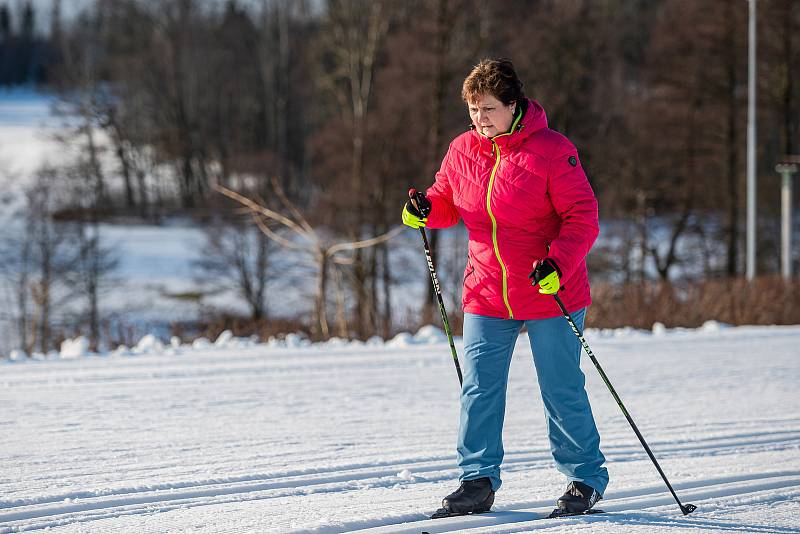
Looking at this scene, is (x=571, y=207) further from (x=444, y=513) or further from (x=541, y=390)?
(x=444, y=513)

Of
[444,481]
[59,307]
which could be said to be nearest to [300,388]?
[444,481]

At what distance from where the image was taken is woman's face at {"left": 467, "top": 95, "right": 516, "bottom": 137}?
367cm

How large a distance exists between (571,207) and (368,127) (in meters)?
23.2

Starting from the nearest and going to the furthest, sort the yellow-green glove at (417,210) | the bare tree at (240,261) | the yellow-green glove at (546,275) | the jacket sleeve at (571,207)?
the yellow-green glove at (546,275), the jacket sleeve at (571,207), the yellow-green glove at (417,210), the bare tree at (240,261)

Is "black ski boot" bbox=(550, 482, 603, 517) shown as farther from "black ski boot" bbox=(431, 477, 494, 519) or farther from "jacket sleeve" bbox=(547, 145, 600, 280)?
"jacket sleeve" bbox=(547, 145, 600, 280)

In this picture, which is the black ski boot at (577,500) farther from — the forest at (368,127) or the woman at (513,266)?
the forest at (368,127)

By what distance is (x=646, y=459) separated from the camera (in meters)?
4.96

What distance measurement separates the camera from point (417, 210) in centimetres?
399

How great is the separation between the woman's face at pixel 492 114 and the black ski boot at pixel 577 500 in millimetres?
1557

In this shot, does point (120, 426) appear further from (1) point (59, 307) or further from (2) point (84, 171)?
(2) point (84, 171)

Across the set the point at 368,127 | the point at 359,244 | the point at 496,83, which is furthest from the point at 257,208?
the point at 368,127

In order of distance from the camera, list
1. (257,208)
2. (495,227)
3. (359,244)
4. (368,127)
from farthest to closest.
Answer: (368,127), (257,208), (359,244), (495,227)

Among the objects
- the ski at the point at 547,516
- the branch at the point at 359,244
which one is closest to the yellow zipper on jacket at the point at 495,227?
the ski at the point at 547,516

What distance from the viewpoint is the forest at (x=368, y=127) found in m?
25.1
